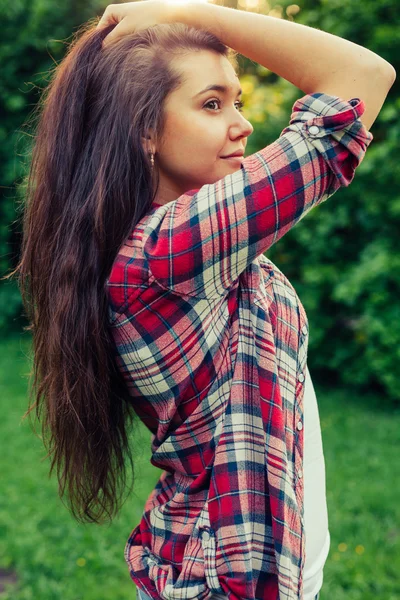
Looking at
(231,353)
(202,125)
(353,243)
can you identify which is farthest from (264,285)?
(353,243)

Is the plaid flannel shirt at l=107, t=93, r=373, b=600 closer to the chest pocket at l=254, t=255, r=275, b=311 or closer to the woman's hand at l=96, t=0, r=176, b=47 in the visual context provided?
the chest pocket at l=254, t=255, r=275, b=311

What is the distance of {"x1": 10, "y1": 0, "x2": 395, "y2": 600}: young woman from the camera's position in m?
1.33

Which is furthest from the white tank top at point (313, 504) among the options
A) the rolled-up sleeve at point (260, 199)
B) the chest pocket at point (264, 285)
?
the rolled-up sleeve at point (260, 199)

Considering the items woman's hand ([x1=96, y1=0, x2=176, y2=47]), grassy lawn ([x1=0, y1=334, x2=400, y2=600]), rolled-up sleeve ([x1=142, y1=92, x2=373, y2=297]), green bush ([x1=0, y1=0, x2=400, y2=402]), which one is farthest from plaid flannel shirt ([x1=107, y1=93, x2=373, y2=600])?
green bush ([x1=0, y1=0, x2=400, y2=402])

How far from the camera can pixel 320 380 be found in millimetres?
6332

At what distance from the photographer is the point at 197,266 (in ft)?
4.37

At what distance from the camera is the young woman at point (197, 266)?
1332 mm

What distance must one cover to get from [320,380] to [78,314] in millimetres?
5111

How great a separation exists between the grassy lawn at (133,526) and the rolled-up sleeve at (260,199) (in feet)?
2.79

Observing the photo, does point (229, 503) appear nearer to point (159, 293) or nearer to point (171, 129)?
point (159, 293)

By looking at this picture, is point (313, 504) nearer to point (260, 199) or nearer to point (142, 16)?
point (260, 199)

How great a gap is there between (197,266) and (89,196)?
309mm

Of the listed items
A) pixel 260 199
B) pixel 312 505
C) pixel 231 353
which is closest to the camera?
pixel 260 199

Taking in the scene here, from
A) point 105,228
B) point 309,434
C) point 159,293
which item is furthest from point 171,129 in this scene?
point 309,434
